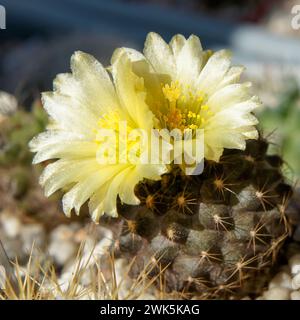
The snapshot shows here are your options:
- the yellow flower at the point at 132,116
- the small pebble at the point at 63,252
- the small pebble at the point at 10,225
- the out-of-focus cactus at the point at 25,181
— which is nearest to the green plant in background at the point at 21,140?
the out-of-focus cactus at the point at 25,181

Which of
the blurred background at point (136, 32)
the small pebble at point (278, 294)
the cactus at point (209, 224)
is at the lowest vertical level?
the small pebble at point (278, 294)

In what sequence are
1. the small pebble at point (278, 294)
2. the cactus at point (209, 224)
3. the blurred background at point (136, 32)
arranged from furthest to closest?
the blurred background at point (136, 32) → the small pebble at point (278, 294) → the cactus at point (209, 224)

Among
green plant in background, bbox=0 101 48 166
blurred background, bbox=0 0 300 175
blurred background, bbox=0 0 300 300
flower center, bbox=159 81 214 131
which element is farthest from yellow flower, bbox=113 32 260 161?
blurred background, bbox=0 0 300 175

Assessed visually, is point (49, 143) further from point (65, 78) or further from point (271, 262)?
point (271, 262)

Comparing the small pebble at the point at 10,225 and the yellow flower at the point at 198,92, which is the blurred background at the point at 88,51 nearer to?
the small pebble at the point at 10,225

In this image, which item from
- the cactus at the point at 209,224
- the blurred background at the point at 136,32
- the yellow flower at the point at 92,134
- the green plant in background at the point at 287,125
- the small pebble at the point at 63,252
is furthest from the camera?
the blurred background at the point at 136,32

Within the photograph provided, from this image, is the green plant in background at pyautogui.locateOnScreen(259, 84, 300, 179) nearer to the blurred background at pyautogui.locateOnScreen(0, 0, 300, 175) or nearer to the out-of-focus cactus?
the blurred background at pyautogui.locateOnScreen(0, 0, 300, 175)
